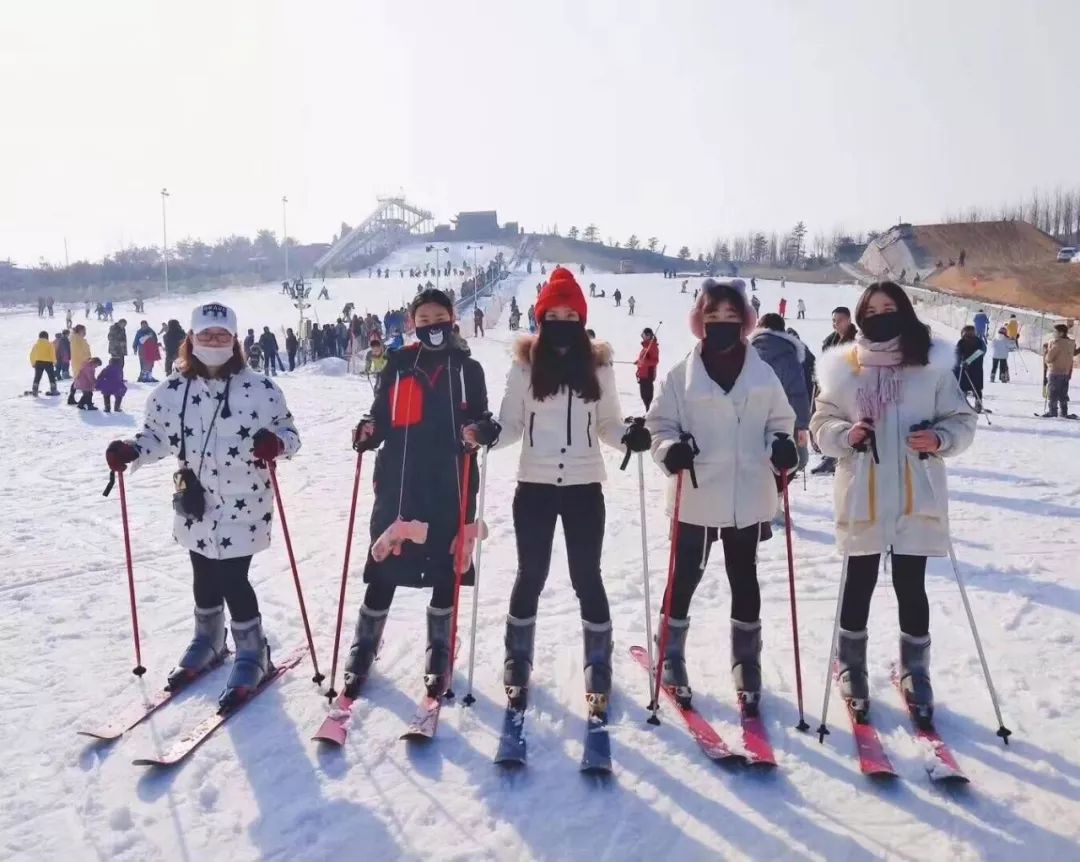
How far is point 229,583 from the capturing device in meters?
3.41

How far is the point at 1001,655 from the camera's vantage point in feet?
12.5

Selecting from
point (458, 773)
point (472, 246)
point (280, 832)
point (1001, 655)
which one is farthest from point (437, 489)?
point (472, 246)

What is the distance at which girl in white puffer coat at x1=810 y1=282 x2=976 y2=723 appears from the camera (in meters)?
3.03

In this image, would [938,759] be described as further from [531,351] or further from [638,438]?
[531,351]

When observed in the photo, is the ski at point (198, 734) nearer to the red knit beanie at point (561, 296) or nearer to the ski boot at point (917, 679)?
the red knit beanie at point (561, 296)

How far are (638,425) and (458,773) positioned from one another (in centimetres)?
152

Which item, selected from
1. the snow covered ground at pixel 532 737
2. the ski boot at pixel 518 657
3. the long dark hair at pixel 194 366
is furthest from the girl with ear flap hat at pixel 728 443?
the long dark hair at pixel 194 366

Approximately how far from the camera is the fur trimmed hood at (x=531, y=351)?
3.29m

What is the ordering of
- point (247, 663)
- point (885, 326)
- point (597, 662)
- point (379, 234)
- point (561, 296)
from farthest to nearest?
point (379, 234)
point (247, 663)
point (597, 662)
point (561, 296)
point (885, 326)

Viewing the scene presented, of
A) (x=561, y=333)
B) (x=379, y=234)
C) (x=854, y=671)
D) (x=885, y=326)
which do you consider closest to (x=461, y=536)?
(x=561, y=333)

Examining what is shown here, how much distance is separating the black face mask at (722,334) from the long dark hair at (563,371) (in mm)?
486

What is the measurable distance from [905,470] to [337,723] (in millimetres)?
2508

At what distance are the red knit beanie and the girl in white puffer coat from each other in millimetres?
1102

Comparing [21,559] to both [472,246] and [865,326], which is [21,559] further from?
[472,246]
